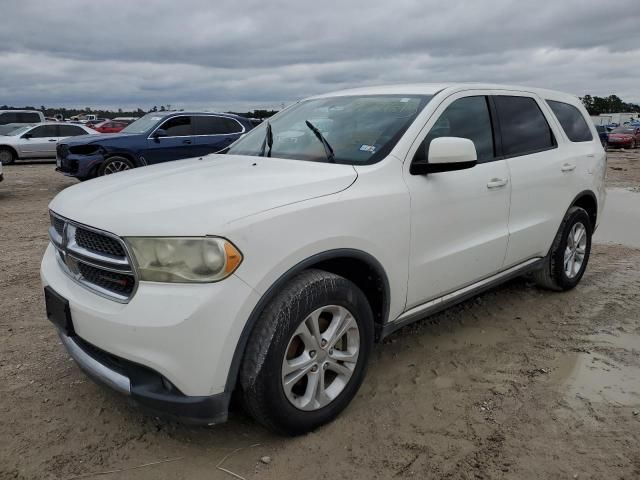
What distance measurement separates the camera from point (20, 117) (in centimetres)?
2405

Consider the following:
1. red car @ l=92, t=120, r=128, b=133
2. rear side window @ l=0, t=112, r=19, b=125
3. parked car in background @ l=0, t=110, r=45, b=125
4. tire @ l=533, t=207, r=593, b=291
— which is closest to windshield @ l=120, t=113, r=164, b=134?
tire @ l=533, t=207, r=593, b=291

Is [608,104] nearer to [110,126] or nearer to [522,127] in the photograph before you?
[110,126]

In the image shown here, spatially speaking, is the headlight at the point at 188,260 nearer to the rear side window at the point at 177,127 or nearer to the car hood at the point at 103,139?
the car hood at the point at 103,139

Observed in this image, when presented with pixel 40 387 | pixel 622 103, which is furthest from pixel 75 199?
pixel 622 103

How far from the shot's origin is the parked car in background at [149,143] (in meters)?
10.5

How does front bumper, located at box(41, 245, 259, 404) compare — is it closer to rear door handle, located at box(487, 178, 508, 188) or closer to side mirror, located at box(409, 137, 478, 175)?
side mirror, located at box(409, 137, 478, 175)

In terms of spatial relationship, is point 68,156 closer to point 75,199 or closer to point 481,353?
point 75,199

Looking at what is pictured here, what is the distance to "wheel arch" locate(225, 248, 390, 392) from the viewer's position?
2.30 meters

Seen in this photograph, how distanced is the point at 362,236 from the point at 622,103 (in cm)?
13477

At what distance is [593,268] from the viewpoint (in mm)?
5742

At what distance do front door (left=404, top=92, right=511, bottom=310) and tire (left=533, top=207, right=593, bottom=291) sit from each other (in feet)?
3.34

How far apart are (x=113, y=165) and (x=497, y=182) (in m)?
8.84

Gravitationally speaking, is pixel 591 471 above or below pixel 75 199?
below

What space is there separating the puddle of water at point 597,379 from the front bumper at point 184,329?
203 centimetres
